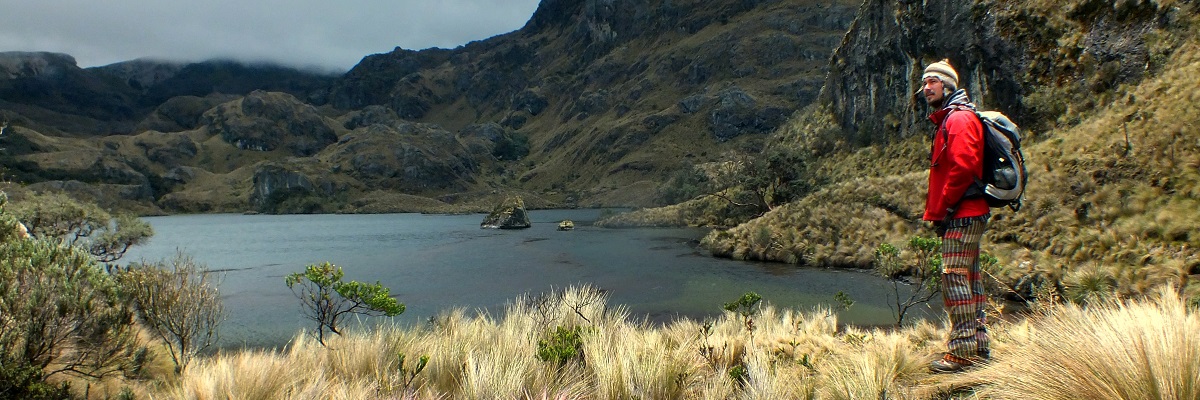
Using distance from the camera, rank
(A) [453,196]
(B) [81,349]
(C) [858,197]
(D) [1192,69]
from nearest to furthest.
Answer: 1. (B) [81,349]
2. (D) [1192,69]
3. (C) [858,197]
4. (A) [453,196]

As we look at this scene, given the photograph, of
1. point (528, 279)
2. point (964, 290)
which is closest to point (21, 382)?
point (964, 290)

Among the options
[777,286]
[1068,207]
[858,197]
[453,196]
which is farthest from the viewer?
[453,196]

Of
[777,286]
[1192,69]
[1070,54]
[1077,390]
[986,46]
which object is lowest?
[777,286]

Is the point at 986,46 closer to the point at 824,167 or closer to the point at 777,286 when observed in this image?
the point at 824,167

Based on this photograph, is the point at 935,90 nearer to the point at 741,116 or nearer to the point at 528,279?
the point at 528,279

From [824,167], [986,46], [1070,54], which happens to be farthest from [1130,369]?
[824,167]

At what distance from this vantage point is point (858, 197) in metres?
28.1

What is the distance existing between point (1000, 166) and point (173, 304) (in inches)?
396

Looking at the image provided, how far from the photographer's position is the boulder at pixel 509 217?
2554 inches

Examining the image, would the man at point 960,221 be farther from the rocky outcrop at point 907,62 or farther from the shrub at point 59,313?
the rocky outcrop at point 907,62

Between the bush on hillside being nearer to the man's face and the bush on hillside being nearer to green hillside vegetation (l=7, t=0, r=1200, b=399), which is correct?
green hillside vegetation (l=7, t=0, r=1200, b=399)

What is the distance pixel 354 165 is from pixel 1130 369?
7693 inches

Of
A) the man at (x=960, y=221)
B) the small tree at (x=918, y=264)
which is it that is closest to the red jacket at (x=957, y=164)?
the man at (x=960, y=221)

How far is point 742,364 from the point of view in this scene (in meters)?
5.80
